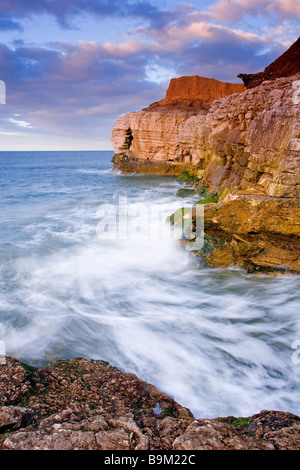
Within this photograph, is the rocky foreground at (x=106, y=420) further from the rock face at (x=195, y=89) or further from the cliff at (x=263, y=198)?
the rock face at (x=195, y=89)

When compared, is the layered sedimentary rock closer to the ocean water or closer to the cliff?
the cliff

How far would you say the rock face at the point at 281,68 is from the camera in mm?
25906

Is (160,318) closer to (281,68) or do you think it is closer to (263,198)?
(263,198)

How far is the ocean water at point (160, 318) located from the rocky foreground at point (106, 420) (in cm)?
86

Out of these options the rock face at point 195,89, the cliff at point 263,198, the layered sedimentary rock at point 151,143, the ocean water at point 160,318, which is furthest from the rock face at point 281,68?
the ocean water at point 160,318

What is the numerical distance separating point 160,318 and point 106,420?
337 cm

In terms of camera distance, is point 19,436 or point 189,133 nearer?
point 19,436

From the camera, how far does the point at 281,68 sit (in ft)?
91.2

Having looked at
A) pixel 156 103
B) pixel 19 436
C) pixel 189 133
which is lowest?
pixel 19 436

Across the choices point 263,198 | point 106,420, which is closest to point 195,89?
point 263,198

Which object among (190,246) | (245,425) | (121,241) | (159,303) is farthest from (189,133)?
(245,425)

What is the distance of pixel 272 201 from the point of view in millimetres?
7000
